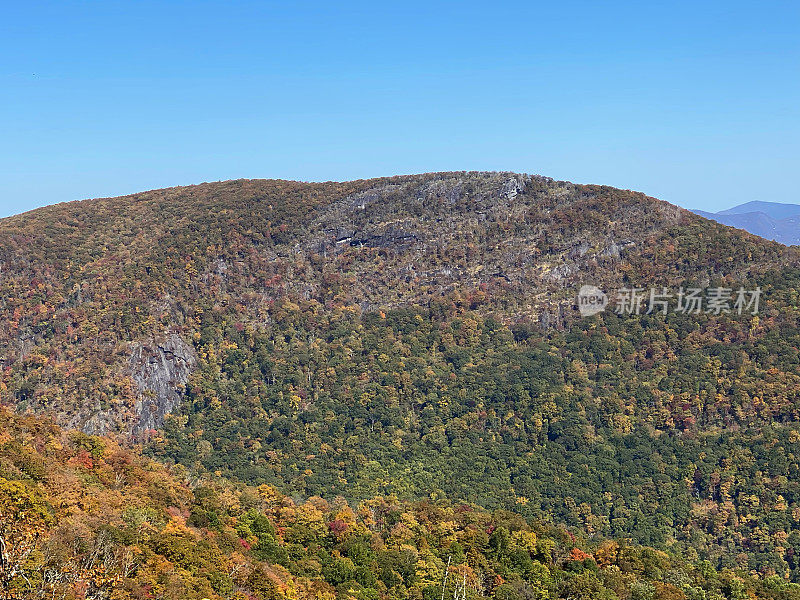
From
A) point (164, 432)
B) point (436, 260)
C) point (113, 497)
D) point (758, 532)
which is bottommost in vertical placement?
point (758, 532)

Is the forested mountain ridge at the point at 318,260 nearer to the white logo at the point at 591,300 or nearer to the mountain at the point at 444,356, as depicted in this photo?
the mountain at the point at 444,356

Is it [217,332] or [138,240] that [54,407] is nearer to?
[217,332]

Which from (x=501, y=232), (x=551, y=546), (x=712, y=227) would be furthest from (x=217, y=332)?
(x=712, y=227)

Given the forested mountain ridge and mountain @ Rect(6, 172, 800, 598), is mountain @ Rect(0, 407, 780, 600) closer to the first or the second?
mountain @ Rect(6, 172, 800, 598)

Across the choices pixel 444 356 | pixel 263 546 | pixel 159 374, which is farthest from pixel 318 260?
pixel 263 546

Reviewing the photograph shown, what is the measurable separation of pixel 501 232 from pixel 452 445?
235ft

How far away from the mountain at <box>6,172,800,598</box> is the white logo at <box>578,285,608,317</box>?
7.54 ft

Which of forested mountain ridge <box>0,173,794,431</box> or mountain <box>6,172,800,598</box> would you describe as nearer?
mountain <box>6,172,800,598</box>

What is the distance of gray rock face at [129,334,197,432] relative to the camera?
142625mm

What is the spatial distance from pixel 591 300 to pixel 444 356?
3875cm

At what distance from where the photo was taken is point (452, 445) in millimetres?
137875

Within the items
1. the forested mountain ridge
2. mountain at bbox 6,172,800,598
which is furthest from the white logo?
the forested mountain ridge

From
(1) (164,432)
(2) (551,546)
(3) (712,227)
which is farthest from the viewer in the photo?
(3) (712,227)

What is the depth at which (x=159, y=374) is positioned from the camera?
149 metres
